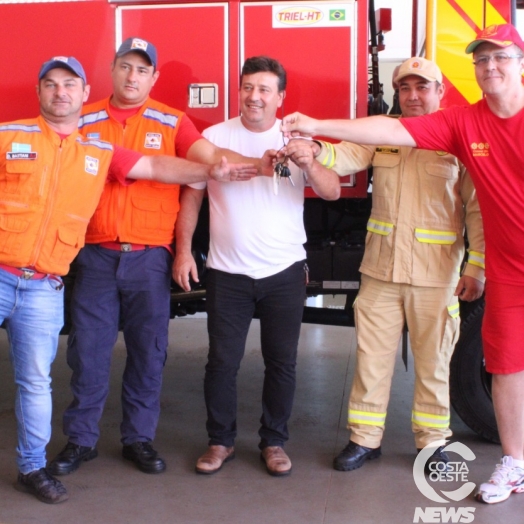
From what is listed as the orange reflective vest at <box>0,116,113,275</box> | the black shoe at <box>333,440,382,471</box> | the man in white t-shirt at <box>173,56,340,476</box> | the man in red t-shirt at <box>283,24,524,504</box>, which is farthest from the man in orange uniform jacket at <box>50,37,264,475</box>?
the black shoe at <box>333,440,382,471</box>

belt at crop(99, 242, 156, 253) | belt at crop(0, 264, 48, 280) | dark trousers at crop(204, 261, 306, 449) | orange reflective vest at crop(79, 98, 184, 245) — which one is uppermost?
orange reflective vest at crop(79, 98, 184, 245)

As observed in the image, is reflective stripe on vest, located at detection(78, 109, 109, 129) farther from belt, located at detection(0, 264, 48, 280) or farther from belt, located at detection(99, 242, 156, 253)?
belt, located at detection(0, 264, 48, 280)

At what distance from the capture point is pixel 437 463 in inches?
140

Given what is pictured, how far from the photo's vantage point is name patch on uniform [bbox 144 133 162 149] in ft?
11.4

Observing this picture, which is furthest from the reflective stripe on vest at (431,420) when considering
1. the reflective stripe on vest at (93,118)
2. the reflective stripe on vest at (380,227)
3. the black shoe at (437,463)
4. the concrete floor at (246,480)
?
the reflective stripe on vest at (93,118)

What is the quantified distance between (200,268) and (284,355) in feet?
2.39

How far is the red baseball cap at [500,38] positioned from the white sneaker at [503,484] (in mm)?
1685

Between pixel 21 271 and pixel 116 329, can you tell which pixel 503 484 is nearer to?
pixel 116 329

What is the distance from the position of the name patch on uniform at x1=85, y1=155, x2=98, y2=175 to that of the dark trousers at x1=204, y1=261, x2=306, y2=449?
2.27 ft

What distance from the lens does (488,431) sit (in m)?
3.89

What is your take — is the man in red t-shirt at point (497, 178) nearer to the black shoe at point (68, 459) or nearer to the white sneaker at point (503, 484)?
the white sneaker at point (503, 484)

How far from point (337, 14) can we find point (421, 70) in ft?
2.01

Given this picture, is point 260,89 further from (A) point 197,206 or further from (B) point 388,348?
(B) point 388,348

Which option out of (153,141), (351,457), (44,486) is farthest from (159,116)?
(351,457)
